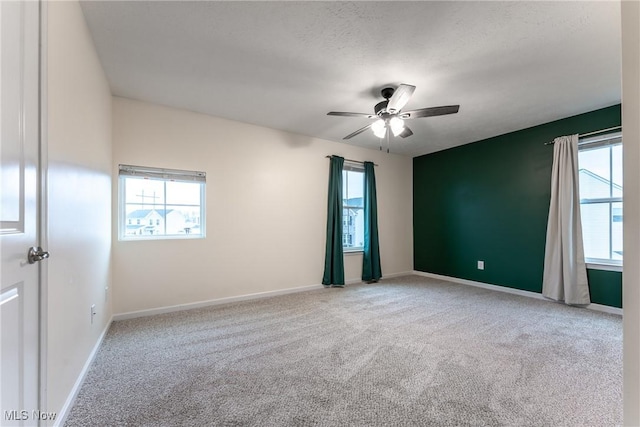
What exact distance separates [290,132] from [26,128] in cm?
329

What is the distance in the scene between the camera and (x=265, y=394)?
174 centimetres

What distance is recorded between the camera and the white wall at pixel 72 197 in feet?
4.51

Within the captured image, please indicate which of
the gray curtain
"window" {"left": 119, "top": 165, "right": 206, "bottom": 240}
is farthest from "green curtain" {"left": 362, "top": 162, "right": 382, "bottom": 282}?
"window" {"left": 119, "top": 165, "right": 206, "bottom": 240}

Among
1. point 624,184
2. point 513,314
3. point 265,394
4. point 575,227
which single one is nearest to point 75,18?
point 265,394

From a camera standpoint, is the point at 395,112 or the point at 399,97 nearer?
the point at 399,97

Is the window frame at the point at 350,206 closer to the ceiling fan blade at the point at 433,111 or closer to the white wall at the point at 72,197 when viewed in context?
the ceiling fan blade at the point at 433,111

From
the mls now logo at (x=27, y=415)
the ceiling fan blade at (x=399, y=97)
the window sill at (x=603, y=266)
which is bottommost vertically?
the mls now logo at (x=27, y=415)

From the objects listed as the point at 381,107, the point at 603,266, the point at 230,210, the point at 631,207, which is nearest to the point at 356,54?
the point at 381,107

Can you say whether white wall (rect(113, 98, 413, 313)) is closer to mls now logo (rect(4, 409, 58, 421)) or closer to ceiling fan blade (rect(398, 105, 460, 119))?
mls now logo (rect(4, 409, 58, 421))

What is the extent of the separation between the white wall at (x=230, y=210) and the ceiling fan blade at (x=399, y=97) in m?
1.97

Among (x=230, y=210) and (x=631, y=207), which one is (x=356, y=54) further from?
(x=230, y=210)

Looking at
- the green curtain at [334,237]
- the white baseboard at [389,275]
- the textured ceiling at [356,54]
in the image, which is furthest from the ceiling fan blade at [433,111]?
the white baseboard at [389,275]

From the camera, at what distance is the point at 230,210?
12.1ft

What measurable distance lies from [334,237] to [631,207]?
373 cm
